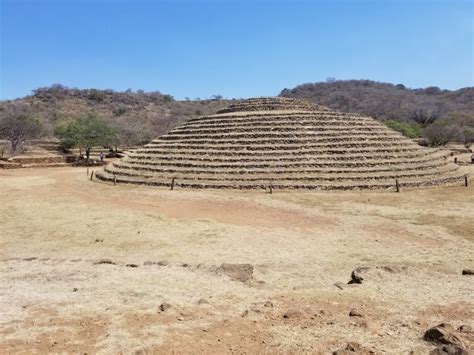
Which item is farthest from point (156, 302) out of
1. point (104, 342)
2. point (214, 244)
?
point (214, 244)

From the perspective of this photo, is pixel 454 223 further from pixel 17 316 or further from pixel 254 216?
pixel 17 316

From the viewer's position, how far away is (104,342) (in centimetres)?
525

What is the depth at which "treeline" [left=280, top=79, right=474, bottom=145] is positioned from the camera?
50.9m

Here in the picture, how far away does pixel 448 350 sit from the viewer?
15.7 feet

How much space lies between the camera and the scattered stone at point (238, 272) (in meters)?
8.12

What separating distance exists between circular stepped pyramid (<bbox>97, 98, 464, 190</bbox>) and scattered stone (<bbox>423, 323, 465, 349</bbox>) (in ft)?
52.7

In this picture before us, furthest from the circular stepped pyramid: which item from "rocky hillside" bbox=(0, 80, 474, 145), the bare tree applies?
"rocky hillside" bbox=(0, 80, 474, 145)

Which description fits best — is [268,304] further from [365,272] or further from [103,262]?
[103,262]

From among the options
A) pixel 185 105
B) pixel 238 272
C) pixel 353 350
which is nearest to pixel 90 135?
pixel 238 272

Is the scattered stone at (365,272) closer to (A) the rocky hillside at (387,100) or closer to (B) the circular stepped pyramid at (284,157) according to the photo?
(B) the circular stepped pyramid at (284,157)

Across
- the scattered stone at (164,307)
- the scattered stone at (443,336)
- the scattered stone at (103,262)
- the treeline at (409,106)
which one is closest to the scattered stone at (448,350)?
the scattered stone at (443,336)

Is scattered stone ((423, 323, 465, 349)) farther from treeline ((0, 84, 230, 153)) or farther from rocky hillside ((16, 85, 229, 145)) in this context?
rocky hillside ((16, 85, 229, 145))

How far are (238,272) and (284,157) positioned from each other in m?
16.0

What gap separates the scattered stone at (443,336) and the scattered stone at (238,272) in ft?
11.7
